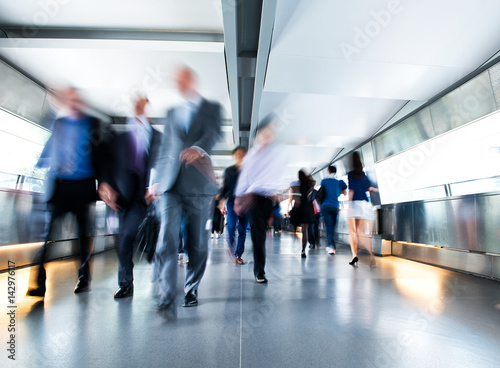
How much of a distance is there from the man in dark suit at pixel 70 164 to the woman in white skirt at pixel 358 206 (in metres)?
4.37

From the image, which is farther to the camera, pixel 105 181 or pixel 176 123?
pixel 105 181

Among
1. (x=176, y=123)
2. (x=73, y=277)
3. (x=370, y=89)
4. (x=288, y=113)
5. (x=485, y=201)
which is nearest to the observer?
(x=176, y=123)

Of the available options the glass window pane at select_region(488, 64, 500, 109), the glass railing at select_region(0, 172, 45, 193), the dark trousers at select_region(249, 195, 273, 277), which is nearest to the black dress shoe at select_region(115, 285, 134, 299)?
the dark trousers at select_region(249, 195, 273, 277)

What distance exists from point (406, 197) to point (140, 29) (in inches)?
386

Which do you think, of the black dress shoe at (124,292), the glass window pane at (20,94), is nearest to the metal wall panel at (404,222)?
the black dress shoe at (124,292)

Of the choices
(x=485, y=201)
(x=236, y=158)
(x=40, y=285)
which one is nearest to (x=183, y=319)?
(x=40, y=285)

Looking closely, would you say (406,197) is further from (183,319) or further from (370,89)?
(183,319)

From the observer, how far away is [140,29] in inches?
231

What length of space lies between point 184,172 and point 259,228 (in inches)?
60.6

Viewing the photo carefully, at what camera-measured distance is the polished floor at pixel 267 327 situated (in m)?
1.57

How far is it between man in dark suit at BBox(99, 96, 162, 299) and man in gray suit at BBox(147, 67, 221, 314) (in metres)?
0.58

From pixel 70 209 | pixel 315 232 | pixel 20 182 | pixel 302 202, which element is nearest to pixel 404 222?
pixel 302 202

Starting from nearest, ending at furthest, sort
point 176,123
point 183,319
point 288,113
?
point 183,319, point 176,123, point 288,113

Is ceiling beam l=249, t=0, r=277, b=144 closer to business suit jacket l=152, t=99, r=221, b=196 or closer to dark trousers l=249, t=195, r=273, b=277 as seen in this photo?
business suit jacket l=152, t=99, r=221, b=196
